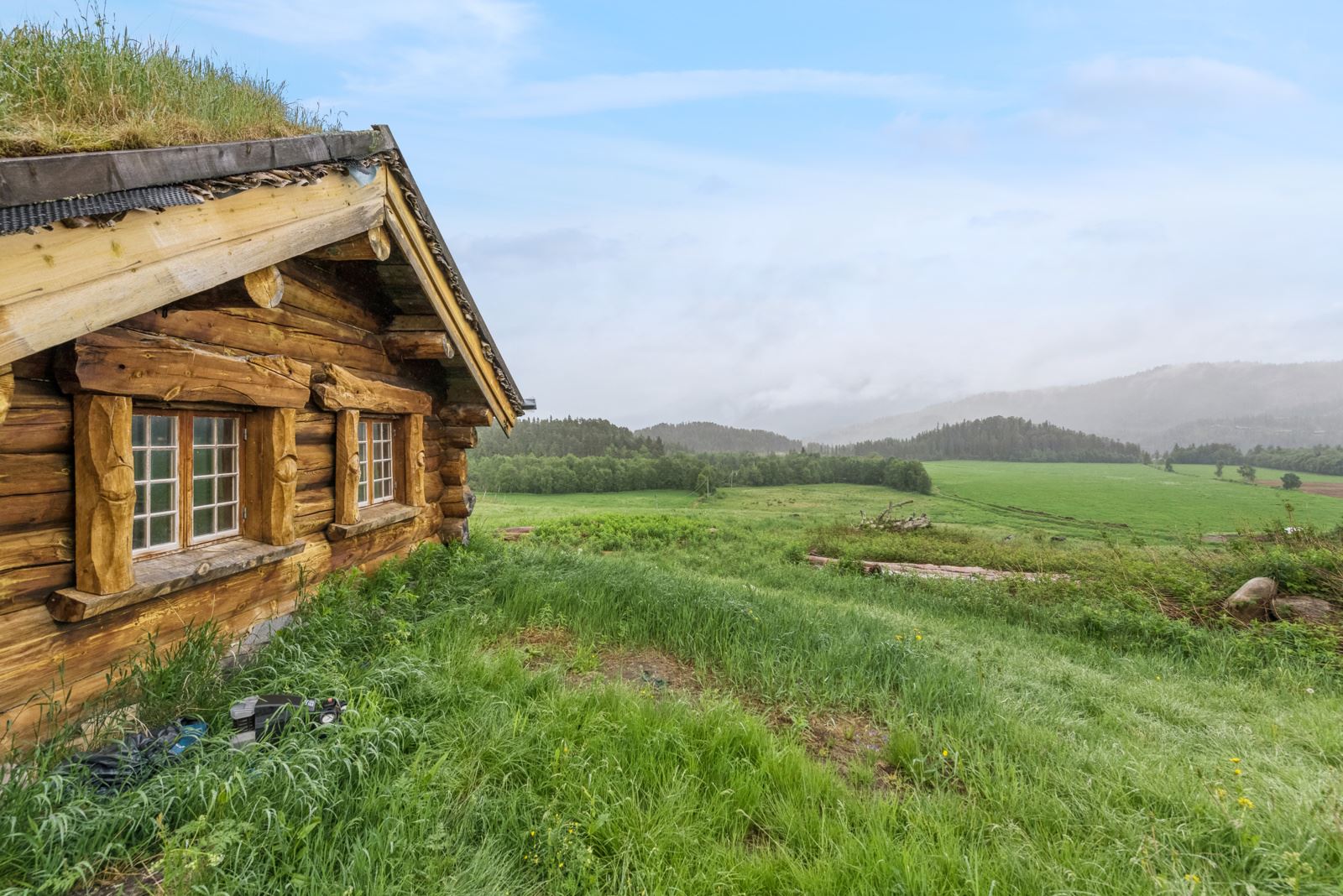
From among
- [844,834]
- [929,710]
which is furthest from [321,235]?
[929,710]

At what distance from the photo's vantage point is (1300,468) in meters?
58.5

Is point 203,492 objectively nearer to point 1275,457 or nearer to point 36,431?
point 36,431

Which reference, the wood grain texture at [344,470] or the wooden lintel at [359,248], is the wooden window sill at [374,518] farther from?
the wooden lintel at [359,248]

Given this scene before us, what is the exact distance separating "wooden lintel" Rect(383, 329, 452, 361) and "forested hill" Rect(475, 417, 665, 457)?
5783 centimetres

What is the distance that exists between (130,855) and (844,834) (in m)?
3.18

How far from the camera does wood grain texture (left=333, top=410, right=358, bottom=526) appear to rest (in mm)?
5730

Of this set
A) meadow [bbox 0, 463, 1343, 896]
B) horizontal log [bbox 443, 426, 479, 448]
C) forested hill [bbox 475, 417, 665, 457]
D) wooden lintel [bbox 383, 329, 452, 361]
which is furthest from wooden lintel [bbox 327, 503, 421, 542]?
forested hill [bbox 475, 417, 665, 457]

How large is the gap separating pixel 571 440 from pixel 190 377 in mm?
68094

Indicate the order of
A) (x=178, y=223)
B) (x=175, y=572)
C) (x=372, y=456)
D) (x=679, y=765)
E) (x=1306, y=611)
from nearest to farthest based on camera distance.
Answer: (x=178, y=223) → (x=679, y=765) → (x=175, y=572) → (x=372, y=456) → (x=1306, y=611)

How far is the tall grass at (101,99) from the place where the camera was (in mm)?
2686

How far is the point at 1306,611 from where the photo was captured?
31.5 feet

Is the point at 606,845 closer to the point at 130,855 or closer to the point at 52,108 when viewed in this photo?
the point at 130,855

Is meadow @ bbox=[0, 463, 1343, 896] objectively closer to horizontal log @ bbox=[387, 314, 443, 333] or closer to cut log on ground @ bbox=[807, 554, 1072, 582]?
horizontal log @ bbox=[387, 314, 443, 333]

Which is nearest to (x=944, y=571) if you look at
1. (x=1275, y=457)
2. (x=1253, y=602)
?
(x=1253, y=602)
